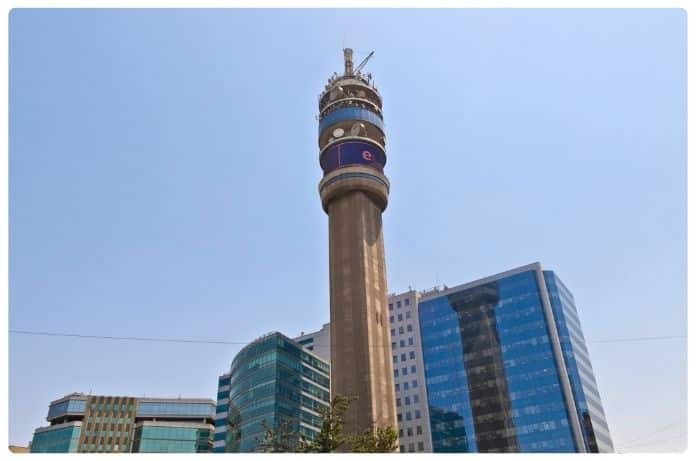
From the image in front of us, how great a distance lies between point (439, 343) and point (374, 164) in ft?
177

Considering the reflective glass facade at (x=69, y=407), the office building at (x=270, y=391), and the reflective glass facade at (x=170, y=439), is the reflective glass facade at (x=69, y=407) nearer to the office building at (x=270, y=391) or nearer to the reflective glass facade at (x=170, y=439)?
the reflective glass facade at (x=170, y=439)

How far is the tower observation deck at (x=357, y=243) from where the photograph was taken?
69188 millimetres

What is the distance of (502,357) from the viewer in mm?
113438

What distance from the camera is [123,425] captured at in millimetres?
125188

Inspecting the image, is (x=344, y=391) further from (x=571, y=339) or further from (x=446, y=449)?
(x=571, y=339)

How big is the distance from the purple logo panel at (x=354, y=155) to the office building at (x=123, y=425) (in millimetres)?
67443

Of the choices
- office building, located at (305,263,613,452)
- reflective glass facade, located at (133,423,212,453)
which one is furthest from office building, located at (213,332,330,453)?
office building, located at (305,263,613,452)

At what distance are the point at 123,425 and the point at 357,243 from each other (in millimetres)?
80202

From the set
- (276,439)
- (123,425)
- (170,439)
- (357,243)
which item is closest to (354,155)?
(357,243)

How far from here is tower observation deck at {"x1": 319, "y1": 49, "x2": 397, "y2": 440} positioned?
69.2 m

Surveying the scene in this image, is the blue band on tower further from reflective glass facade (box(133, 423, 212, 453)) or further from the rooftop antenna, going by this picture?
reflective glass facade (box(133, 423, 212, 453))

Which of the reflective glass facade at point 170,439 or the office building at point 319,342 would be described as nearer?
the reflective glass facade at point 170,439

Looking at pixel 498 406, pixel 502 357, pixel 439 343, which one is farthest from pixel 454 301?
pixel 498 406

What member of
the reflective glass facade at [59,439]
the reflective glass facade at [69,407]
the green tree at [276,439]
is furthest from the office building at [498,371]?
the green tree at [276,439]
